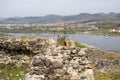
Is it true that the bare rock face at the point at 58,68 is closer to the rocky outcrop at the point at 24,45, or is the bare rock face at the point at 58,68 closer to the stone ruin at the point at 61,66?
the stone ruin at the point at 61,66

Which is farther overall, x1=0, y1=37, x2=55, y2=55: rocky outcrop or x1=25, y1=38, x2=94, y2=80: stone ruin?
x1=0, y1=37, x2=55, y2=55: rocky outcrop

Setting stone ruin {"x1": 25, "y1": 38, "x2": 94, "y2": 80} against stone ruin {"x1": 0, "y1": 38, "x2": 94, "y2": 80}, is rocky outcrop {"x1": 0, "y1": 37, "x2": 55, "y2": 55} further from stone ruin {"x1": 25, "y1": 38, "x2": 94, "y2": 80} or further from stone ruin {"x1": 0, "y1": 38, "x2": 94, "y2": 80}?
stone ruin {"x1": 25, "y1": 38, "x2": 94, "y2": 80}

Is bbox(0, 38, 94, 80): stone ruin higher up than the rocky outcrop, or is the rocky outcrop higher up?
bbox(0, 38, 94, 80): stone ruin

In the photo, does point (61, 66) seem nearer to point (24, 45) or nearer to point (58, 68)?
point (58, 68)

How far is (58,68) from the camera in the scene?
52.4ft

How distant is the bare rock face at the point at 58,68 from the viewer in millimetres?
15623

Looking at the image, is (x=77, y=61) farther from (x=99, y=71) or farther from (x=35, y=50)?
(x=99, y=71)

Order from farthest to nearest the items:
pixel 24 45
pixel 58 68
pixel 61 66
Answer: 1. pixel 24 45
2. pixel 61 66
3. pixel 58 68

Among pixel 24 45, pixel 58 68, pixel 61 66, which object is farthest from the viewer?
pixel 24 45

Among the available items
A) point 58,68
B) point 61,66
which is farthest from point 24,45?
point 58,68

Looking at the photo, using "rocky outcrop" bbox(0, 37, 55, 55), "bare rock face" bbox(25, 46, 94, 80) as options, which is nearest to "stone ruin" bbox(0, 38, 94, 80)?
"bare rock face" bbox(25, 46, 94, 80)

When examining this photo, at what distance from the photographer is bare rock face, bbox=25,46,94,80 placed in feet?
51.3

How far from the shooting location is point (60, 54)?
680 inches

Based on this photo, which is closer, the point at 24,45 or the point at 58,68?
the point at 58,68
